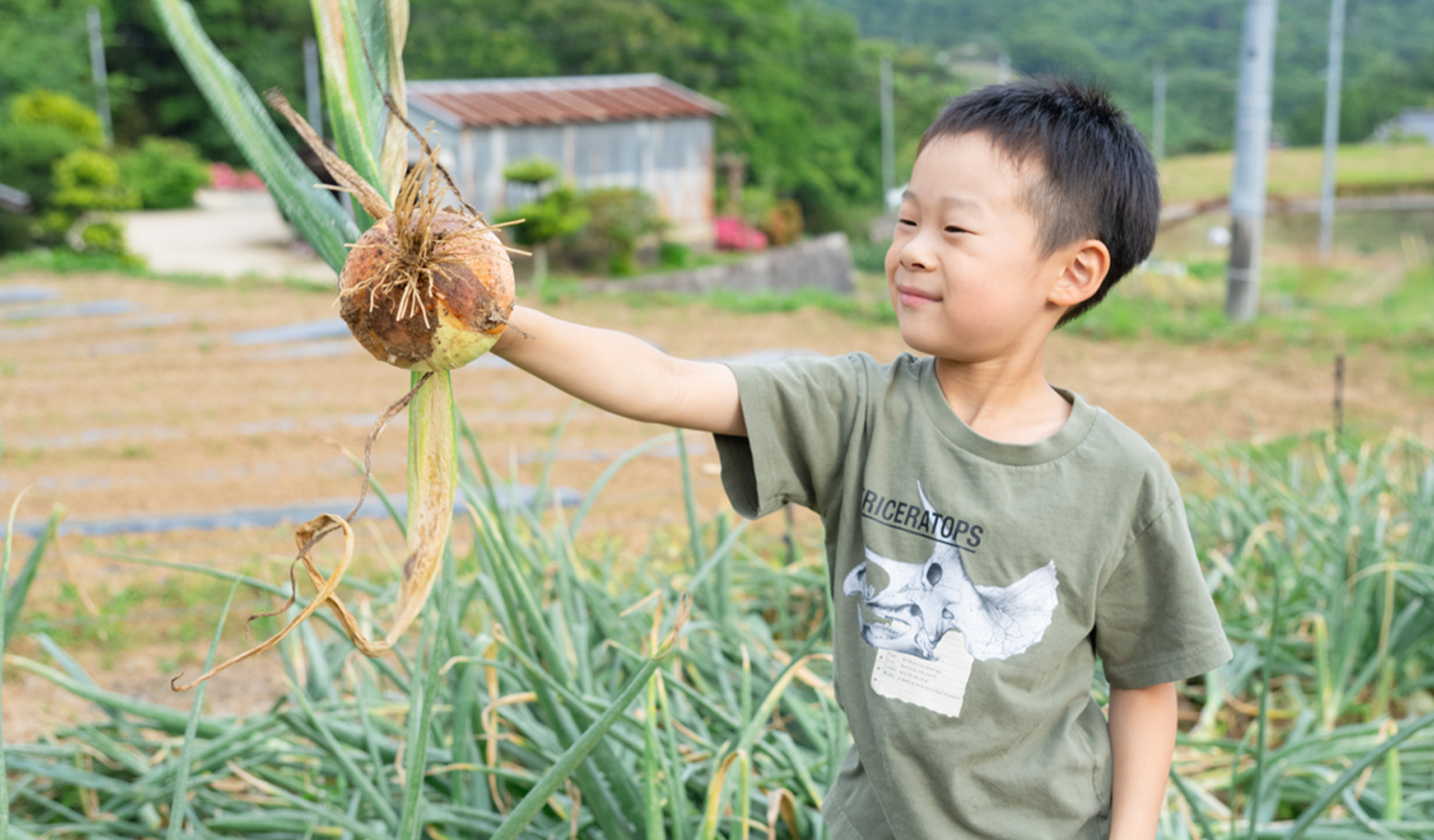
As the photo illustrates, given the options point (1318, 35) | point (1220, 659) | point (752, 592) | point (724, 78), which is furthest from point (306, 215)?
point (1318, 35)

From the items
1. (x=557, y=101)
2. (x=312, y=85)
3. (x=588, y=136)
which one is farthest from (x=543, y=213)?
(x=312, y=85)

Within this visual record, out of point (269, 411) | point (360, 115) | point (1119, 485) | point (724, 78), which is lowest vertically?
point (269, 411)

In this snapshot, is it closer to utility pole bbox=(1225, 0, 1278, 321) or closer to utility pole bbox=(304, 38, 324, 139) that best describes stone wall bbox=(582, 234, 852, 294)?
utility pole bbox=(1225, 0, 1278, 321)

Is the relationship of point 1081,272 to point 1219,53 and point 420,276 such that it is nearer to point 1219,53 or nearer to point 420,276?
point 420,276

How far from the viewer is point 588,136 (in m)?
19.3

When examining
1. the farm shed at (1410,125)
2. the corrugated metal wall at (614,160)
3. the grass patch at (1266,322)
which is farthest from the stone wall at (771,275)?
the farm shed at (1410,125)

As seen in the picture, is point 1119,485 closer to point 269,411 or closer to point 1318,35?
point 269,411

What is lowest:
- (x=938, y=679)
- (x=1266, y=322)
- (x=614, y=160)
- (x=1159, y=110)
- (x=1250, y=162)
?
(x=1266, y=322)

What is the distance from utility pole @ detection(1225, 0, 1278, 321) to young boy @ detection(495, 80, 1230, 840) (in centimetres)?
758

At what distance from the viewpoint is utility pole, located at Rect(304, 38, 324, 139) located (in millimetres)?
23125

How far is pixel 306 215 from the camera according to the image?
2.95 feet

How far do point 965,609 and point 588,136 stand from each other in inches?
753

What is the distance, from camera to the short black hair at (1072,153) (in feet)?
3.37

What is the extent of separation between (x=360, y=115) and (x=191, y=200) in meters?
25.9
